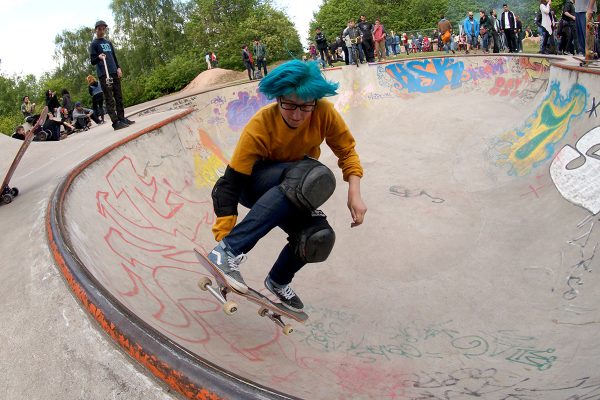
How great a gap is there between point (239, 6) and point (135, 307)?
48430mm

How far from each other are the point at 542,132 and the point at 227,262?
6.73 metres

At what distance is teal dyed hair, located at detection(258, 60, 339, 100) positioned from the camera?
2.94m

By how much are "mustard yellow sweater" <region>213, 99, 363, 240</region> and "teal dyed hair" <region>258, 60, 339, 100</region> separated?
0.18m

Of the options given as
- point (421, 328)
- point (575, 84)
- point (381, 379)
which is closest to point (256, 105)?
point (575, 84)

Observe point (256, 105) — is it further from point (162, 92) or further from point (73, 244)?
point (162, 92)

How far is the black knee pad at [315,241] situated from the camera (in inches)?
123

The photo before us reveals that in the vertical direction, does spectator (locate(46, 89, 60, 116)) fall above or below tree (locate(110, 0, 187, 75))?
below

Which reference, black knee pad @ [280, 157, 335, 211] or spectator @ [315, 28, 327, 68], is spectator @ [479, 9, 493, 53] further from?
black knee pad @ [280, 157, 335, 211]

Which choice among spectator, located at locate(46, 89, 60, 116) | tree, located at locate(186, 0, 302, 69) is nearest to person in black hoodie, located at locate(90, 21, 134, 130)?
spectator, located at locate(46, 89, 60, 116)

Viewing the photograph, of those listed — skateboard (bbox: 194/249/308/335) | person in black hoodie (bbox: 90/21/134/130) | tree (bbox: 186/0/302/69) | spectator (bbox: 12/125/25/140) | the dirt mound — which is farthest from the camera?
tree (bbox: 186/0/302/69)

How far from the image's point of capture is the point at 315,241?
3.12m

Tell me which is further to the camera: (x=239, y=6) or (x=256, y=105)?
(x=239, y=6)

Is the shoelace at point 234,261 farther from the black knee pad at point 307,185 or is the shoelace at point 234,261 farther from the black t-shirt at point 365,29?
the black t-shirt at point 365,29

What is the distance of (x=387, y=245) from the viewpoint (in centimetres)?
659
